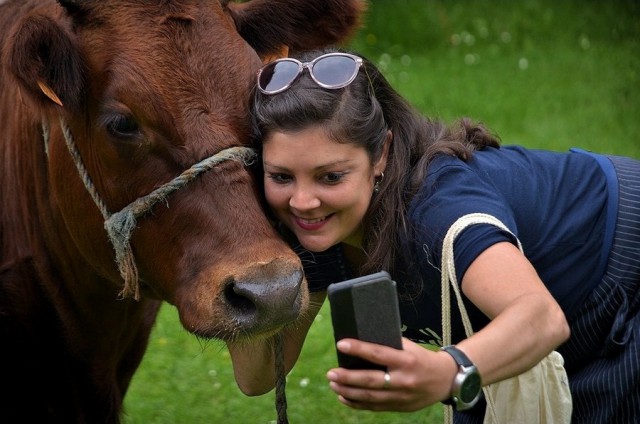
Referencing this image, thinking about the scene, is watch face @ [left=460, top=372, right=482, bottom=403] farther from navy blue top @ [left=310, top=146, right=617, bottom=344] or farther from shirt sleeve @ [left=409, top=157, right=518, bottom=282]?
navy blue top @ [left=310, top=146, right=617, bottom=344]

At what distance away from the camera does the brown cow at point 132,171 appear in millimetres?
3094

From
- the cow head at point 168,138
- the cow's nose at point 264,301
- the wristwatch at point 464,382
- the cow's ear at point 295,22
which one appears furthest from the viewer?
the cow's ear at point 295,22

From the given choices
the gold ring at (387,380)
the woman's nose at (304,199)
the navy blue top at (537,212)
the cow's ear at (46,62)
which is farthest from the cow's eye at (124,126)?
the gold ring at (387,380)

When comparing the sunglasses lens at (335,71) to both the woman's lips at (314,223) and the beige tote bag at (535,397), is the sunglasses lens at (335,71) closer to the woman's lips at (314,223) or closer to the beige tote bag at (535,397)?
the woman's lips at (314,223)

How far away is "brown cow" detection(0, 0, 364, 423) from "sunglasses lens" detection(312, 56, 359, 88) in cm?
25

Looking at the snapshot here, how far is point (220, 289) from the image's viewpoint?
3014 mm

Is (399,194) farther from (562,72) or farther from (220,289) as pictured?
(562,72)

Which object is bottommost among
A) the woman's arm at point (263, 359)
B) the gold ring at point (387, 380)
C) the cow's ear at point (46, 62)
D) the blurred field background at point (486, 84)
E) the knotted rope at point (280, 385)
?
the blurred field background at point (486, 84)

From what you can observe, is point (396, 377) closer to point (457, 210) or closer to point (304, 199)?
point (457, 210)

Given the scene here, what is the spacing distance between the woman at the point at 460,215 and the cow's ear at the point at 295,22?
0.53 m

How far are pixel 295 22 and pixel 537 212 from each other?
44.6 inches

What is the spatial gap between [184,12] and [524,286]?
1.39 meters

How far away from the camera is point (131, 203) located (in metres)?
3.30

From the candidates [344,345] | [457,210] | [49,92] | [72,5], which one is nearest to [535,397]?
[457,210]
